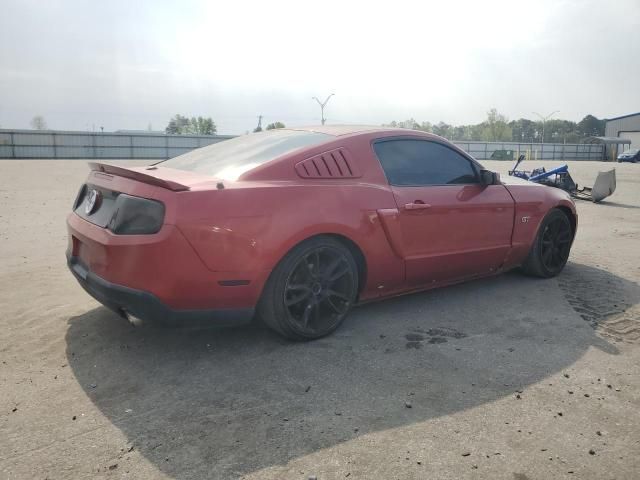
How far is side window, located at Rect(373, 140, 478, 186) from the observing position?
4.00 metres

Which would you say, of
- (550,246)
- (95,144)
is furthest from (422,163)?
(95,144)

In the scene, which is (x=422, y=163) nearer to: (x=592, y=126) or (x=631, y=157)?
(x=631, y=157)

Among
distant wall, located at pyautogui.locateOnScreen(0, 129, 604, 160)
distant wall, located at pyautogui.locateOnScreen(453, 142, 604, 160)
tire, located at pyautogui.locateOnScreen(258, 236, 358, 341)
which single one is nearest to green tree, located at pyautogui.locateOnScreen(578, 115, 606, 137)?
distant wall, located at pyautogui.locateOnScreen(453, 142, 604, 160)

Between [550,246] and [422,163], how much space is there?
76.5 inches

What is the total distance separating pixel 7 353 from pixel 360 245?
93.1 inches

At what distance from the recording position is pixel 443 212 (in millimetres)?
4148

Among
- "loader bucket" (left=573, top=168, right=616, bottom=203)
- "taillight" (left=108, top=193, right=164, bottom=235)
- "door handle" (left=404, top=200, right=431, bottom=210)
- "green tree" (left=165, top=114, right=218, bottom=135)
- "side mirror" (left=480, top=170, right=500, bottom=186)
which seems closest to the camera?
"taillight" (left=108, top=193, right=164, bottom=235)

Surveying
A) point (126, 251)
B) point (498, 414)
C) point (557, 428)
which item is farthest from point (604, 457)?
point (126, 251)

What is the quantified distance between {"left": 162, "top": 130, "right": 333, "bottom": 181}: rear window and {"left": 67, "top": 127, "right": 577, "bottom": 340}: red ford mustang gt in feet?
0.05

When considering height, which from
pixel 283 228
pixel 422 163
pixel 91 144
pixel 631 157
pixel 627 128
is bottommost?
pixel 283 228

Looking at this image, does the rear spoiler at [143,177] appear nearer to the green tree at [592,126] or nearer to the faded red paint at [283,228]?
the faded red paint at [283,228]

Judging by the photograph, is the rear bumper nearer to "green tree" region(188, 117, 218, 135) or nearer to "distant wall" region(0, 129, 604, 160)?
"distant wall" region(0, 129, 604, 160)

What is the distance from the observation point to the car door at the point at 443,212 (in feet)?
13.0

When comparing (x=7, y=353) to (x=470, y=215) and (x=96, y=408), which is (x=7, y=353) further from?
(x=470, y=215)
